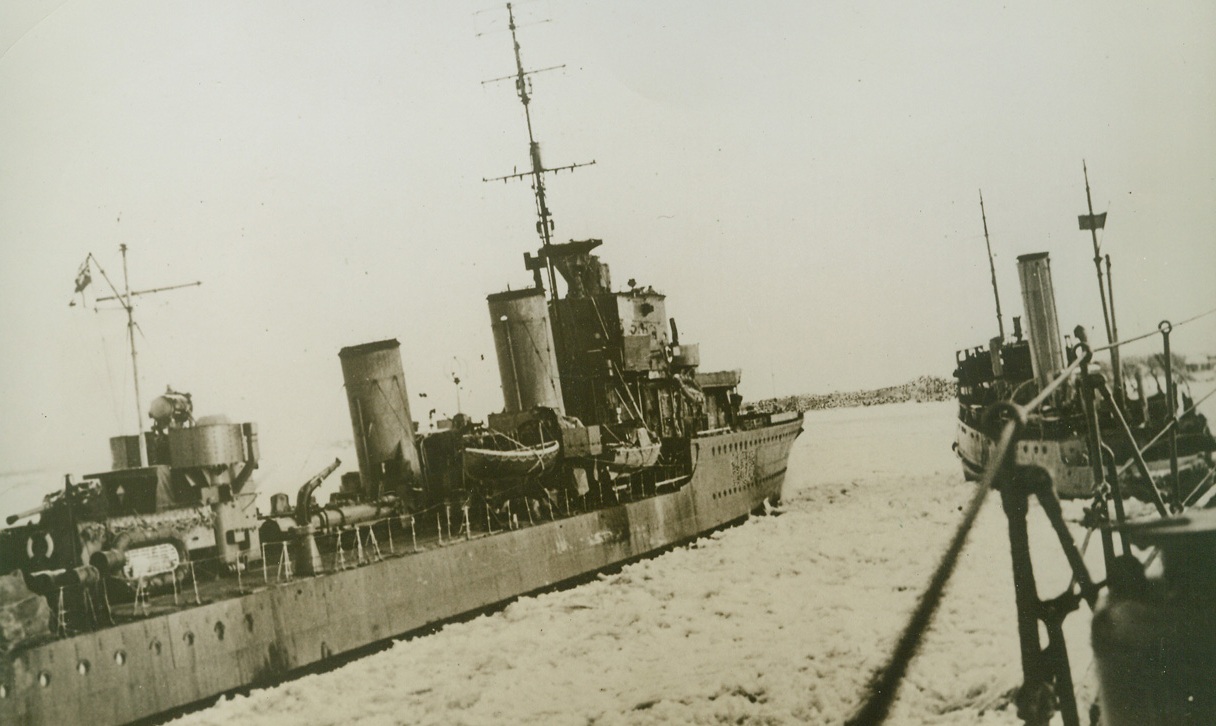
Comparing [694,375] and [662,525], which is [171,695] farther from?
[694,375]

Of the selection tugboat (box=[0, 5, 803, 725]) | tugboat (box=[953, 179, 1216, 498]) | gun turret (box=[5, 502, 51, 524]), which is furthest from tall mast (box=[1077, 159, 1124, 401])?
gun turret (box=[5, 502, 51, 524])

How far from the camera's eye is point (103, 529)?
963 centimetres

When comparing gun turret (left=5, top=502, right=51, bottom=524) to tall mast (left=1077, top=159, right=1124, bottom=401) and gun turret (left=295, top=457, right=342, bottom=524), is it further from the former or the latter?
tall mast (left=1077, top=159, right=1124, bottom=401)

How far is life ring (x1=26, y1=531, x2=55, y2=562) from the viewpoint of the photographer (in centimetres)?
879

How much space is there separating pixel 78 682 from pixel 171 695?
867 mm

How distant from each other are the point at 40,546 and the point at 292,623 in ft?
9.02

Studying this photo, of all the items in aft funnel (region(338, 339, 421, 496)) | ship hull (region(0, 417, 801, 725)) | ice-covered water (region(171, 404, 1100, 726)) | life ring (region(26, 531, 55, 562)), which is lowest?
ice-covered water (region(171, 404, 1100, 726))

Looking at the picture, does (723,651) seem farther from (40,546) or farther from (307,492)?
(40,546)

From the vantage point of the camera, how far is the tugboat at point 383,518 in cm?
800

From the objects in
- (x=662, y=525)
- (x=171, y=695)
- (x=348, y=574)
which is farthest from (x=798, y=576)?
(x=171, y=695)

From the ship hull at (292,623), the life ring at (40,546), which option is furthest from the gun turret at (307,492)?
the life ring at (40,546)

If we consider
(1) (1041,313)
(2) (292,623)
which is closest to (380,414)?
(2) (292,623)

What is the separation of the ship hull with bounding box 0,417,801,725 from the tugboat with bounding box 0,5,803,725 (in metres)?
0.02

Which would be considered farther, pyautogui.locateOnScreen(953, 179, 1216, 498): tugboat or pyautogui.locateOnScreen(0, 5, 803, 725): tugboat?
pyautogui.locateOnScreen(953, 179, 1216, 498): tugboat
